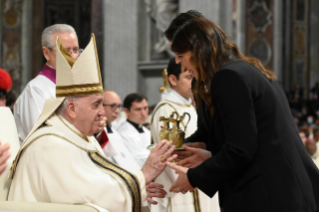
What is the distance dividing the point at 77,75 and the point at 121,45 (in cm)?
645

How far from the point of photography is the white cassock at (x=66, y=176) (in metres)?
2.65

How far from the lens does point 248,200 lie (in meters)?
2.30

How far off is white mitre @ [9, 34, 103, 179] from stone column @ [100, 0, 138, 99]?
6283mm

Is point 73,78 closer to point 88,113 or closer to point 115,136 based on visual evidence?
point 88,113

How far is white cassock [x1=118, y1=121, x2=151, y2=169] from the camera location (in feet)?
20.7

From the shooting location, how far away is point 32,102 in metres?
3.80

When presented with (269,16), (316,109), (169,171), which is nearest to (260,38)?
(269,16)

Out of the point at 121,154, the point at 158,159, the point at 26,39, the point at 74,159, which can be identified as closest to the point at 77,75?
the point at 74,159

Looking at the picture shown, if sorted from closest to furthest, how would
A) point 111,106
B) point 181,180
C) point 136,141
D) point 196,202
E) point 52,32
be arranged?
point 181,180, point 52,32, point 196,202, point 111,106, point 136,141

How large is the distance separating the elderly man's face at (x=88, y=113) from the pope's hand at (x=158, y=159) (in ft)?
1.20

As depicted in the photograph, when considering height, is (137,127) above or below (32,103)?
below

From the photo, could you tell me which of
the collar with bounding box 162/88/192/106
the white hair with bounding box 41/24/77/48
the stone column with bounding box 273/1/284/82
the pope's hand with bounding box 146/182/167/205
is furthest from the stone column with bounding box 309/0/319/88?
the pope's hand with bounding box 146/182/167/205

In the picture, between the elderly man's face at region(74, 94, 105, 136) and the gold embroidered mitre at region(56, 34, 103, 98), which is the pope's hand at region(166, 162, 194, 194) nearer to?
the elderly man's face at region(74, 94, 105, 136)

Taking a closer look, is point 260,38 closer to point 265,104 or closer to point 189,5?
point 189,5
